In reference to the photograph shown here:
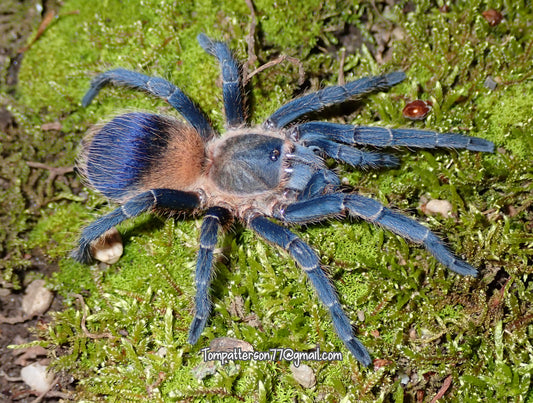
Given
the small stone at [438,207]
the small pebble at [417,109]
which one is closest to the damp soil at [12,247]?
the small stone at [438,207]

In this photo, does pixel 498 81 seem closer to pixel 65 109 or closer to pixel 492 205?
pixel 492 205

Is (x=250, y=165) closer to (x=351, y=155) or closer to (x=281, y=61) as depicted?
(x=351, y=155)

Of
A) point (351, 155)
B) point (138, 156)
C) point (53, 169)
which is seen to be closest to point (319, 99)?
point (351, 155)

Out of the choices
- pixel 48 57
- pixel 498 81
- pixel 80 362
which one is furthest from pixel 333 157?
pixel 48 57

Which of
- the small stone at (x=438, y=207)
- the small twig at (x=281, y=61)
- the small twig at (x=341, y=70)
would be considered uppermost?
the small twig at (x=281, y=61)

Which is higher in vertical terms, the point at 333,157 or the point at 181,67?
the point at 181,67

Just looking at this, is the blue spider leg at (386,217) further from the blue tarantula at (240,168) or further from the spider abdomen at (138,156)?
the spider abdomen at (138,156)
